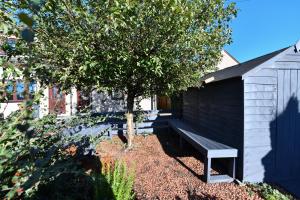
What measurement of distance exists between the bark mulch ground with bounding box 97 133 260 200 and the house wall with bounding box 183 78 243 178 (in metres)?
0.88

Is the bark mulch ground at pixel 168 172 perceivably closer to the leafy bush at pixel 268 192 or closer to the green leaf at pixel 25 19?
the leafy bush at pixel 268 192

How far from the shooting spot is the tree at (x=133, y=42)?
564cm

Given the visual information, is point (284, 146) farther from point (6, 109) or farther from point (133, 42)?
point (6, 109)

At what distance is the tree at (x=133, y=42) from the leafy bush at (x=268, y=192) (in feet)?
11.5

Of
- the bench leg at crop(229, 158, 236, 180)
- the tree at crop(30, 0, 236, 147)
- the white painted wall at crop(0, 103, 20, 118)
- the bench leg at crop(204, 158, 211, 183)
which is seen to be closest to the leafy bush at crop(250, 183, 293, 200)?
the bench leg at crop(229, 158, 236, 180)

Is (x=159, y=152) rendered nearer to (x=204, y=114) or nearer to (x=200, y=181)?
(x=204, y=114)

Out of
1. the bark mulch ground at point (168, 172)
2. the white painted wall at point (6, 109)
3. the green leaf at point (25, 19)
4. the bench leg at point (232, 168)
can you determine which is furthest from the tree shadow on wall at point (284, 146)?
the green leaf at point (25, 19)

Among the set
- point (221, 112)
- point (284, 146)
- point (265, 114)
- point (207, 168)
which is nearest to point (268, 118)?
point (265, 114)

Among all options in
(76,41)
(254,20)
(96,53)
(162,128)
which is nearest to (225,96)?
(96,53)

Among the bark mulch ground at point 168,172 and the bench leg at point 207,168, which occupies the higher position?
the bench leg at point 207,168

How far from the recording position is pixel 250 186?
19.1 ft

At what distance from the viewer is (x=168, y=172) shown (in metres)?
6.75

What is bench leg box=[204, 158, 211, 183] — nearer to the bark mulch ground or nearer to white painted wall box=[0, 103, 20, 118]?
the bark mulch ground

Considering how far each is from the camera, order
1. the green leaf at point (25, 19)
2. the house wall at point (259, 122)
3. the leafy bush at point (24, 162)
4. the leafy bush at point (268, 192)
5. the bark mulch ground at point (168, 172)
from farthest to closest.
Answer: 1. the house wall at point (259, 122)
2. the bark mulch ground at point (168, 172)
3. the leafy bush at point (268, 192)
4. the leafy bush at point (24, 162)
5. the green leaf at point (25, 19)
